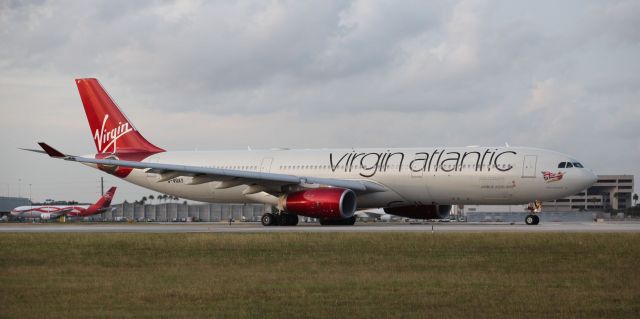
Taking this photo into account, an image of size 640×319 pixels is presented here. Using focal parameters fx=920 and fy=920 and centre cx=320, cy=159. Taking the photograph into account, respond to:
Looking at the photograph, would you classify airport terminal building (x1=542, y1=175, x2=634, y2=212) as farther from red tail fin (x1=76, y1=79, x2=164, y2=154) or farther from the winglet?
the winglet

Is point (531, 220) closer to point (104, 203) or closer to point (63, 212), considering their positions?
point (104, 203)

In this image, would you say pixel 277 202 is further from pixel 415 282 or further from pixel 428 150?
pixel 415 282

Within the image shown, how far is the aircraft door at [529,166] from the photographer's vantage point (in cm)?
4222

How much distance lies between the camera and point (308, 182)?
44.3 metres

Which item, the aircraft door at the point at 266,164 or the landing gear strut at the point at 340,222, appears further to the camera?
the aircraft door at the point at 266,164

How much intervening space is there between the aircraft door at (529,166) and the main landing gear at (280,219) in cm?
1131

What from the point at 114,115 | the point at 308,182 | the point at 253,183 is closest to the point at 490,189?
the point at 308,182

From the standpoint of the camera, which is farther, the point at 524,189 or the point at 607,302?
the point at 524,189

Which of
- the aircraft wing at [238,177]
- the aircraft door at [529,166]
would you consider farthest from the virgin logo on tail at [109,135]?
the aircraft door at [529,166]

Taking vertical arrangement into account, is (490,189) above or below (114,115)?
below

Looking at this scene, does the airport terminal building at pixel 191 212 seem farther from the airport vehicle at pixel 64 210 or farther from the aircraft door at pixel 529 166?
the aircraft door at pixel 529 166

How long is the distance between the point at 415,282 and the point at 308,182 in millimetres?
26991

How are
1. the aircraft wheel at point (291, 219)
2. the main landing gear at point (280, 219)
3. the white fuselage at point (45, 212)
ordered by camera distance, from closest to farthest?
the aircraft wheel at point (291, 219) < the main landing gear at point (280, 219) < the white fuselage at point (45, 212)

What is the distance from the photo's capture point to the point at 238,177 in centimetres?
4384
